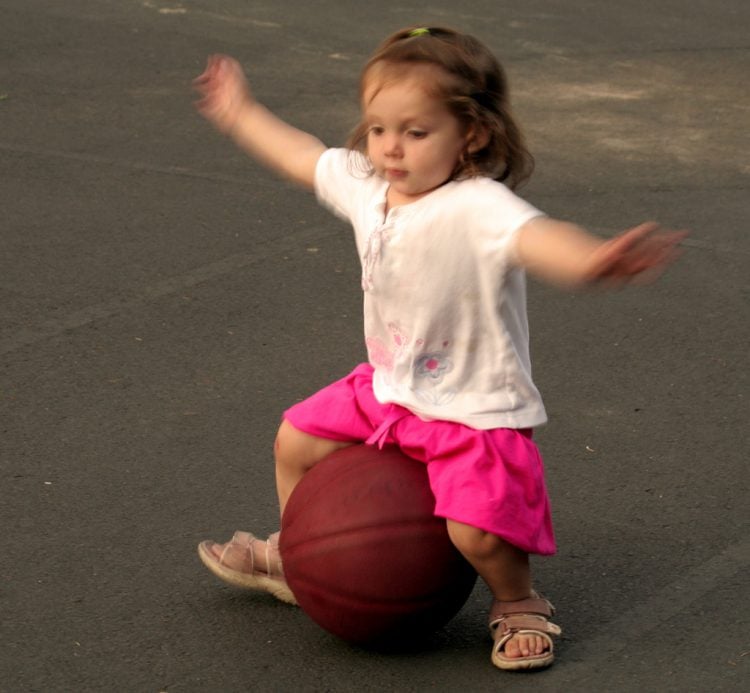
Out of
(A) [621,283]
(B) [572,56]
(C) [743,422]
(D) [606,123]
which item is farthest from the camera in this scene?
(B) [572,56]

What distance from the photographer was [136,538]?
4.70m

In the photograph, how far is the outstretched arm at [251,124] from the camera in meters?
4.46

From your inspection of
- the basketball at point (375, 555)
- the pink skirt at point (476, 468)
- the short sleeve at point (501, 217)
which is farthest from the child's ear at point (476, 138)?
the basketball at point (375, 555)

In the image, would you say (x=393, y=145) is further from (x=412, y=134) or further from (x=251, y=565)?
(x=251, y=565)

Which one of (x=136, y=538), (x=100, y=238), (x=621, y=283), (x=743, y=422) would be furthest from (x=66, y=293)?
(x=621, y=283)

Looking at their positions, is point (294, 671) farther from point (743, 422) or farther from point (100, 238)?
point (100, 238)

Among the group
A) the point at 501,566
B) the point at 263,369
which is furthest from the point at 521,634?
the point at 263,369

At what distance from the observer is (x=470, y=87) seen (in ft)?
12.8

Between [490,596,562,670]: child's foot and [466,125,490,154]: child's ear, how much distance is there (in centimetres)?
118

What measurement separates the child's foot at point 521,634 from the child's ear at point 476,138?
3.88ft

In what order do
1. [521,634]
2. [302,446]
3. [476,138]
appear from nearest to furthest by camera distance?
[476,138], [521,634], [302,446]

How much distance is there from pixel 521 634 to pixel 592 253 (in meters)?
1.12

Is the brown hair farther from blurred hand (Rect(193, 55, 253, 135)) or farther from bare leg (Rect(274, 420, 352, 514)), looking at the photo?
bare leg (Rect(274, 420, 352, 514))

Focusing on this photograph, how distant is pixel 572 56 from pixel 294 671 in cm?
799
